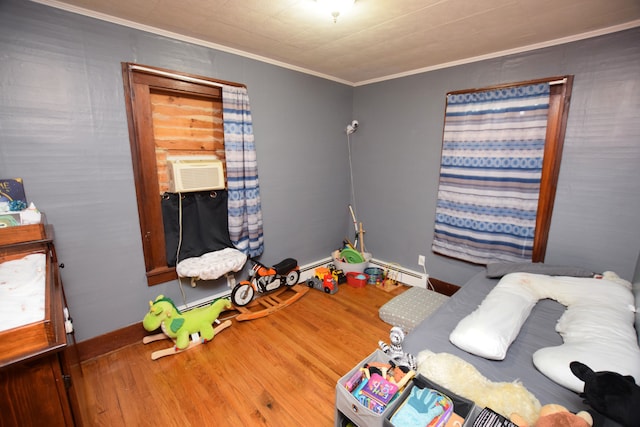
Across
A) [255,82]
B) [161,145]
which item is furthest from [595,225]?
[161,145]

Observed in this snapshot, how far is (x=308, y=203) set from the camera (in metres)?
3.41

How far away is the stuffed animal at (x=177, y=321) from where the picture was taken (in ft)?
7.30

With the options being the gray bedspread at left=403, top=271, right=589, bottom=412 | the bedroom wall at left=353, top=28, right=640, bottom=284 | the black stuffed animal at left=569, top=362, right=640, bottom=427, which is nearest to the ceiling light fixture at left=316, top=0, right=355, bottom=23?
the bedroom wall at left=353, top=28, right=640, bottom=284

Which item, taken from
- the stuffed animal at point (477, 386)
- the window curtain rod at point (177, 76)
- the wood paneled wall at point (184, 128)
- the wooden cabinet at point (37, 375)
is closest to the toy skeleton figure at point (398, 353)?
the stuffed animal at point (477, 386)

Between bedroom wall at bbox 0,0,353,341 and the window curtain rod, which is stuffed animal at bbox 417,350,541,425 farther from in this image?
the window curtain rod

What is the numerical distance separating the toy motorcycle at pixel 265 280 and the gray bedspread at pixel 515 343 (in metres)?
1.64

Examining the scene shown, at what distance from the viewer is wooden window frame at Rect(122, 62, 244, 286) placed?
2.08 metres

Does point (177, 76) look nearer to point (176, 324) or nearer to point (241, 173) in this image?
point (241, 173)

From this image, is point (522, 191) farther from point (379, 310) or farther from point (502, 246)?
point (379, 310)

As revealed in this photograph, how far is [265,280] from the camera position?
2.91 meters

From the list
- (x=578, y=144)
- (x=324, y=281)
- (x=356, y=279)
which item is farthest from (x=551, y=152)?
(x=324, y=281)

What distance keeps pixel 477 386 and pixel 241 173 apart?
7.62ft

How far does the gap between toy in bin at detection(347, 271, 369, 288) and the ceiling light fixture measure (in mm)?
2590

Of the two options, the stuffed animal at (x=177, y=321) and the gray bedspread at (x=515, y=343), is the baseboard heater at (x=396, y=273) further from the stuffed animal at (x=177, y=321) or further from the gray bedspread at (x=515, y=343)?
the stuffed animal at (x=177, y=321)
